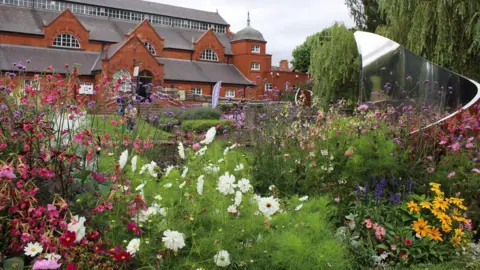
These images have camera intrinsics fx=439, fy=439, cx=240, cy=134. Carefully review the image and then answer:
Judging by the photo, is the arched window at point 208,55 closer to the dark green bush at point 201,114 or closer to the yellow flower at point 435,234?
the dark green bush at point 201,114

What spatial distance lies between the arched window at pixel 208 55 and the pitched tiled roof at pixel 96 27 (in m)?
1.50

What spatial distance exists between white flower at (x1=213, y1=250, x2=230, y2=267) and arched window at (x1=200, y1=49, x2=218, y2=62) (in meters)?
41.6

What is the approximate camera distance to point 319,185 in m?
4.54

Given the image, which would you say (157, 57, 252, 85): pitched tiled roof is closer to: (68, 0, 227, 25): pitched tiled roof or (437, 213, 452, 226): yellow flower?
(68, 0, 227, 25): pitched tiled roof

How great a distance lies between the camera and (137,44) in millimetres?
33844

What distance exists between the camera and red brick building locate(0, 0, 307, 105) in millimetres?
33312

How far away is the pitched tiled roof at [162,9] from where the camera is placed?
41.4 m

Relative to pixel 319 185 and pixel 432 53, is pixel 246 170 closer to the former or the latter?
pixel 319 185

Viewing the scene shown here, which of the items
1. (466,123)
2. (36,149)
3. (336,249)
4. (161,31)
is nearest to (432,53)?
(466,123)

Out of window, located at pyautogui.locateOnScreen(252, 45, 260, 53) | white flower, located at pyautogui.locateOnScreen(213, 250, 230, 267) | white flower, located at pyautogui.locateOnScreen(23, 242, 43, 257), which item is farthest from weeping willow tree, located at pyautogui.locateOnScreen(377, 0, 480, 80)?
window, located at pyautogui.locateOnScreen(252, 45, 260, 53)

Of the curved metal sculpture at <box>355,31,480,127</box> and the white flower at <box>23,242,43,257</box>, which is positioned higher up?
the curved metal sculpture at <box>355,31,480,127</box>

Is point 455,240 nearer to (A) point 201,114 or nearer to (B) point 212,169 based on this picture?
(B) point 212,169

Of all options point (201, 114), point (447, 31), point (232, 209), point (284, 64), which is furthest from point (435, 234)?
point (284, 64)

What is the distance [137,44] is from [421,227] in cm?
3238
